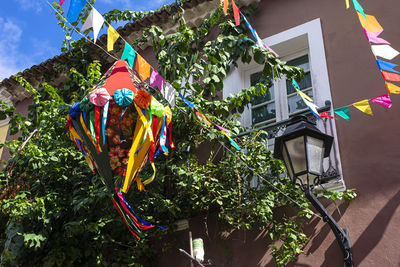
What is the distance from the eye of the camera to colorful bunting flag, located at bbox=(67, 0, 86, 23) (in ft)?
14.3

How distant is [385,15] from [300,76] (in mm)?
1459

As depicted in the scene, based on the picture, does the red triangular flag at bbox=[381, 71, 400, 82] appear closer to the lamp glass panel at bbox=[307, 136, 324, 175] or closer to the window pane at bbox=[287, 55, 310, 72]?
the lamp glass panel at bbox=[307, 136, 324, 175]

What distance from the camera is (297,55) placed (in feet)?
21.9

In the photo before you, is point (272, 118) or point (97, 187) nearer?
point (97, 187)

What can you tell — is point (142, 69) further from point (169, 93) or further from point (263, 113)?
Answer: point (263, 113)

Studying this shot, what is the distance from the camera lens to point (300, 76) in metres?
5.19

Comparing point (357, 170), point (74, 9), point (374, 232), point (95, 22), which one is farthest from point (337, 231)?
point (74, 9)

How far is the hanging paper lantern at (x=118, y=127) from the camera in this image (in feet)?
14.6

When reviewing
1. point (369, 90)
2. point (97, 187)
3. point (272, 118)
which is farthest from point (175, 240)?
point (369, 90)

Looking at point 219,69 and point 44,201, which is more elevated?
point 219,69

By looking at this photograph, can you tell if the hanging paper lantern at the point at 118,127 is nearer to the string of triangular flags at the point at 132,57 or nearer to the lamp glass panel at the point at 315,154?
the string of triangular flags at the point at 132,57

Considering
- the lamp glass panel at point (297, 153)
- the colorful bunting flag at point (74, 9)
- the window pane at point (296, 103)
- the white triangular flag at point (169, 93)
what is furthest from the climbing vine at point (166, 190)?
the colorful bunting flag at point (74, 9)

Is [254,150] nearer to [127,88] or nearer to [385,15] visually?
[127,88]

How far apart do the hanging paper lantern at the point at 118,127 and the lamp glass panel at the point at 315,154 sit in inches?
55.7
